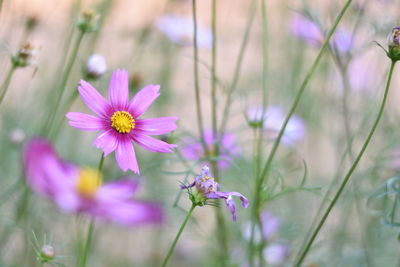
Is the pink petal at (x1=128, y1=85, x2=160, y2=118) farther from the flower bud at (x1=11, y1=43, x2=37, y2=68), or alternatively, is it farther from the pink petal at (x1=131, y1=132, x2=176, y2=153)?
the flower bud at (x1=11, y1=43, x2=37, y2=68)

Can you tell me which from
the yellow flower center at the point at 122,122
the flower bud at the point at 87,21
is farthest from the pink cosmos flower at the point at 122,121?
the flower bud at the point at 87,21

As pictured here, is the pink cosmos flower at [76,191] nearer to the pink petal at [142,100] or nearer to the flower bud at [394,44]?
the pink petal at [142,100]

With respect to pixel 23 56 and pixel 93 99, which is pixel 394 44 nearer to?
pixel 93 99

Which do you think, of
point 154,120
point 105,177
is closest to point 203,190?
point 154,120

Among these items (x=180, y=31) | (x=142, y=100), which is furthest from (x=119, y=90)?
(x=180, y=31)

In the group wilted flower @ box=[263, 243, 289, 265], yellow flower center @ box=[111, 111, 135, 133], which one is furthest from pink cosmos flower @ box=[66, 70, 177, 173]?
wilted flower @ box=[263, 243, 289, 265]
